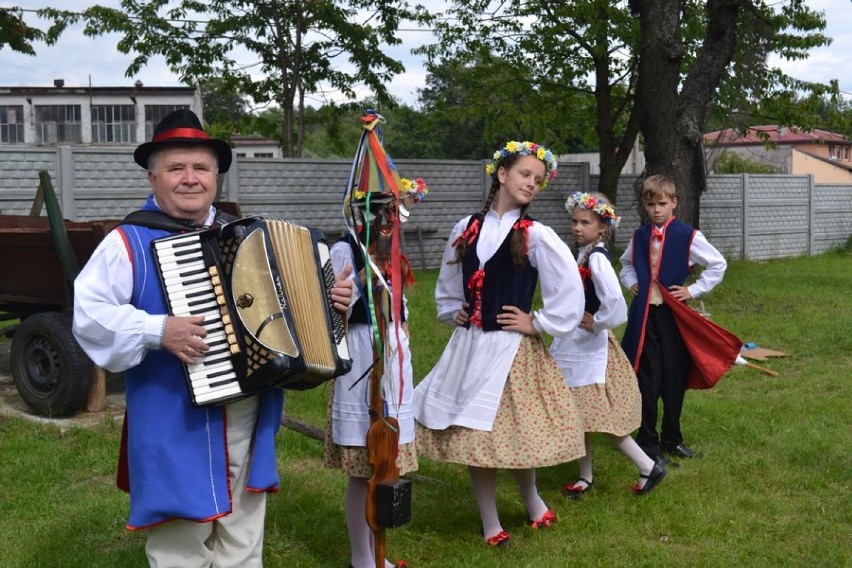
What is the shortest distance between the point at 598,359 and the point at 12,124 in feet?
183

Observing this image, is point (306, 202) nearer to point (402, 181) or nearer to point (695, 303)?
point (695, 303)

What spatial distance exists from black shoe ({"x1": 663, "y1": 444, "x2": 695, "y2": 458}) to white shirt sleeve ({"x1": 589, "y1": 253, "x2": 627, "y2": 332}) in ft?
4.65

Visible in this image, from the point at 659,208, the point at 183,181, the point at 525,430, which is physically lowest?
the point at 525,430

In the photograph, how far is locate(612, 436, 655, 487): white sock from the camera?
5.50m

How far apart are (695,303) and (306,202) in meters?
5.80

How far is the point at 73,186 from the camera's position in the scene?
12.8 metres

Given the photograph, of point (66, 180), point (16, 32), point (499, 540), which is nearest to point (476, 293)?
point (499, 540)

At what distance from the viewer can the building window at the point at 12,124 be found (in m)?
54.6

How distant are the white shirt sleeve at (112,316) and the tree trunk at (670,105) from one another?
32.0ft

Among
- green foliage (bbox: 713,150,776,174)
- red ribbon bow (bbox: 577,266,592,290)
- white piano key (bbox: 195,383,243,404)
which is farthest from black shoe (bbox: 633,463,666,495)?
green foliage (bbox: 713,150,776,174)

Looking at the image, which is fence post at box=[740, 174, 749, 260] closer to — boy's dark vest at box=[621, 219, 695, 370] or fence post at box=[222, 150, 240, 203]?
fence post at box=[222, 150, 240, 203]

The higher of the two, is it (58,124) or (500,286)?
(58,124)

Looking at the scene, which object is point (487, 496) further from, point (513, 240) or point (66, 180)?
point (66, 180)

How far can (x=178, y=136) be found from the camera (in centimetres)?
326
